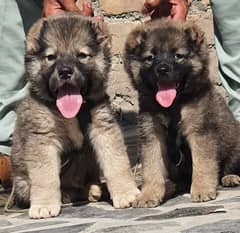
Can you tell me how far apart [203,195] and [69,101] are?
0.92m

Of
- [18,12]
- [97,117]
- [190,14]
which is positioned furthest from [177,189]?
[190,14]

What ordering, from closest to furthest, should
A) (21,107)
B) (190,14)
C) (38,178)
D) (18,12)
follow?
(38,178), (21,107), (18,12), (190,14)

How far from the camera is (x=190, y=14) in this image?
6691mm

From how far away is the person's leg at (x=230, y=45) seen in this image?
5.42 meters

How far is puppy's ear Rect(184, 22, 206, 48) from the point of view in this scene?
479 cm

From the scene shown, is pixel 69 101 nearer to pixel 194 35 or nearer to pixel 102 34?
pixel 102 34

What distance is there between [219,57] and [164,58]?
1063 mm

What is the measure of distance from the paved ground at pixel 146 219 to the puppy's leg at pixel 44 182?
0.07 meters

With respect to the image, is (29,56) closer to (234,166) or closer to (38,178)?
(38,178)

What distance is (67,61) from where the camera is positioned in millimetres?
4434

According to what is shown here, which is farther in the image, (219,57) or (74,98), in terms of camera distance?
(219,57)

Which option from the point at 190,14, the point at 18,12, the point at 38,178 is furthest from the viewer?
the point at 190,14

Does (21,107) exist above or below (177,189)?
above

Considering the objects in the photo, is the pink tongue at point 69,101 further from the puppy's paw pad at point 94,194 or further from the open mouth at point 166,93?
the puppy's paw pad at point 94,194
